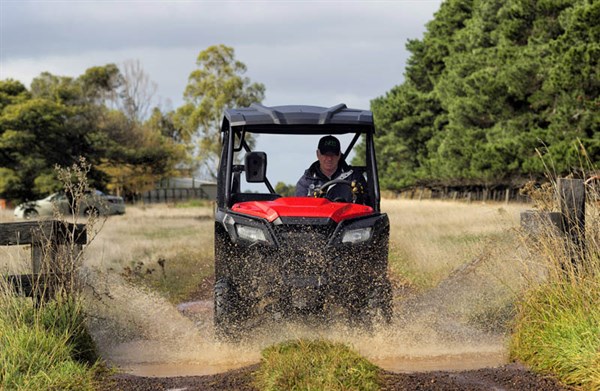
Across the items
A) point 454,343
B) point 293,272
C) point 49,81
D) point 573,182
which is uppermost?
point 49,81

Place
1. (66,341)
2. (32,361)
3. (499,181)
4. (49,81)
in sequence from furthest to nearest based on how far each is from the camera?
(49,81)
(499,181)
(66,341)
(32,361)

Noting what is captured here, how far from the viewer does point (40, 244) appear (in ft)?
26.5

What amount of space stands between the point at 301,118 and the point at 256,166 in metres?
0.72

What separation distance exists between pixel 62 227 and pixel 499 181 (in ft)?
109

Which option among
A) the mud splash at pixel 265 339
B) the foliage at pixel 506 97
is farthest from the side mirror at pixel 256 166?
the foliage at pixel 506 97

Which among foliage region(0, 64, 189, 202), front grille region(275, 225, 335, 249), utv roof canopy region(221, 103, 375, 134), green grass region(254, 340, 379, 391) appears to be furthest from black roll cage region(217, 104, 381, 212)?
foliage region(0, 64, 189, 202)

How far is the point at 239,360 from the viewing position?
25.5 ft

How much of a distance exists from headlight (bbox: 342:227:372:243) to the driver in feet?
3.07

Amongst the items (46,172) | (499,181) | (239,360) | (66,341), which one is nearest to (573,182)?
(239,360)

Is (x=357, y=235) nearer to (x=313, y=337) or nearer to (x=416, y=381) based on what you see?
(x=313, y=337)

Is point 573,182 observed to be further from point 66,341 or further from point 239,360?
point 66,341

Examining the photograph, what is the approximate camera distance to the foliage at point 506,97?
28.7 metres

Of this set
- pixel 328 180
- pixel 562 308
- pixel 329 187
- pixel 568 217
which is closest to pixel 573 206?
pixel 568 217

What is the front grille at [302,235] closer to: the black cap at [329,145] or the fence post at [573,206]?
the black cap at [329,145]
